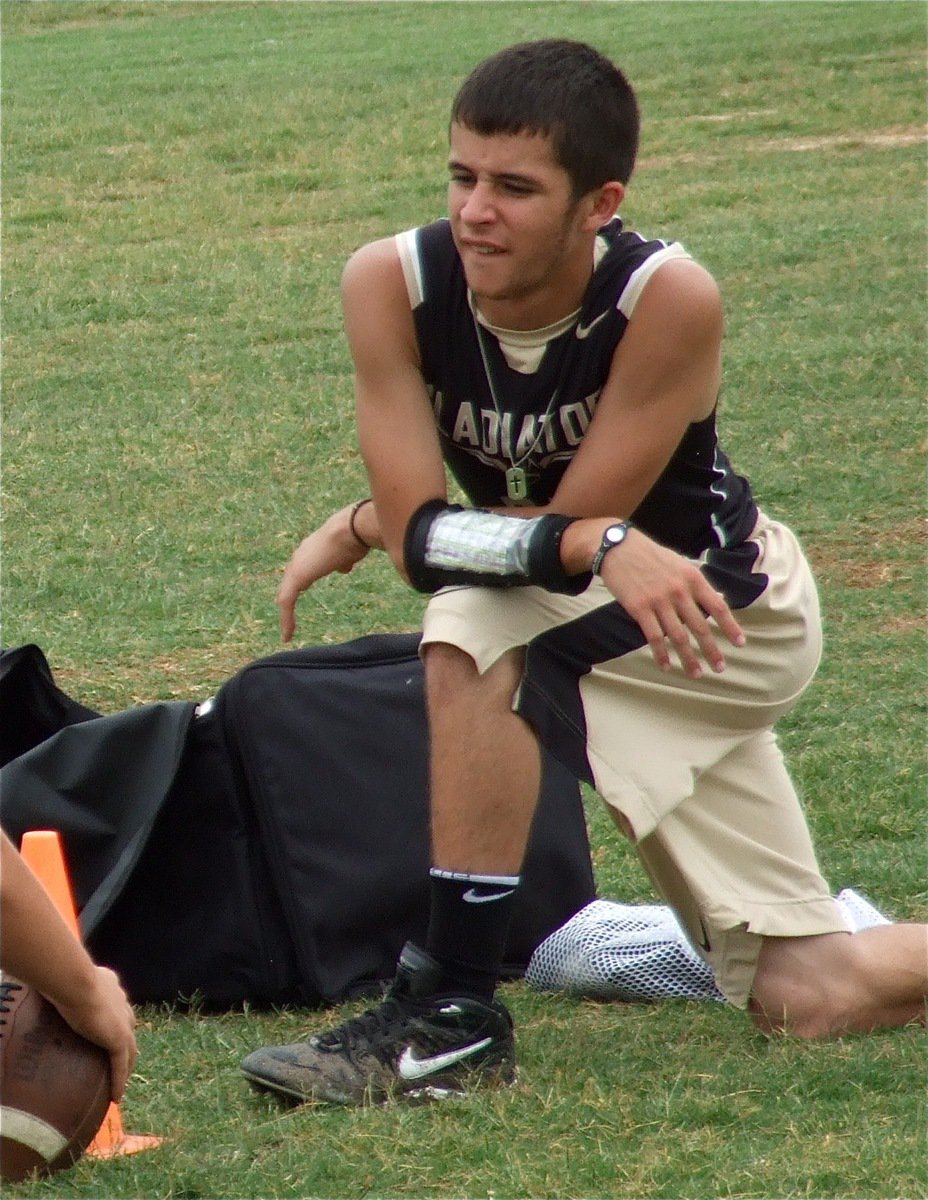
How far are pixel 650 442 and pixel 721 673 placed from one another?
40 cm

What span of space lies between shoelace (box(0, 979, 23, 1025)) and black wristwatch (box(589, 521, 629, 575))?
3.45ft

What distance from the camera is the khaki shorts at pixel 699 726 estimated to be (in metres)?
3.20

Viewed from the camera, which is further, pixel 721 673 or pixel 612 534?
pixel 721 673

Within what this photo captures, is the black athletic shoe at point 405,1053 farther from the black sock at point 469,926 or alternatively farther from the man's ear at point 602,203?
the man's ear at point 602,203

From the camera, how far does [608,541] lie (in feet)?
10.1

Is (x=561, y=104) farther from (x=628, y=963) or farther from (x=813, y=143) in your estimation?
(x=813, y=143)

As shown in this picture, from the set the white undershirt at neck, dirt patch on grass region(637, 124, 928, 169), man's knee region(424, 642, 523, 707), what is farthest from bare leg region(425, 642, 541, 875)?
dirt patch on grass region(637, 124, 928, 169)

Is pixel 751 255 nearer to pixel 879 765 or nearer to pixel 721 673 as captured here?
pixel 879 765

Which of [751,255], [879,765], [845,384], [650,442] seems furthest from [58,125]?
[650,442]

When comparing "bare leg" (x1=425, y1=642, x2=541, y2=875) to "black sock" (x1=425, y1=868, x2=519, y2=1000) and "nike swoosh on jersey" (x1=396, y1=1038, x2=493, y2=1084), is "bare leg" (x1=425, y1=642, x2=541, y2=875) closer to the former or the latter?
"black sock" (x1=425, y1=868, x2=519, y2=1000)

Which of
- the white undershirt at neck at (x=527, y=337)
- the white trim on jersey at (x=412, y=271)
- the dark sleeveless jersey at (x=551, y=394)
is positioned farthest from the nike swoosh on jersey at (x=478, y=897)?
the white trim on jersey at (x=412, y=271)

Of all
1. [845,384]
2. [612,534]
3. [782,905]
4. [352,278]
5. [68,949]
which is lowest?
[845,384]

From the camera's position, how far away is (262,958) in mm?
3678

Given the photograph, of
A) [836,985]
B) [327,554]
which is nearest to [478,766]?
[327,554]
